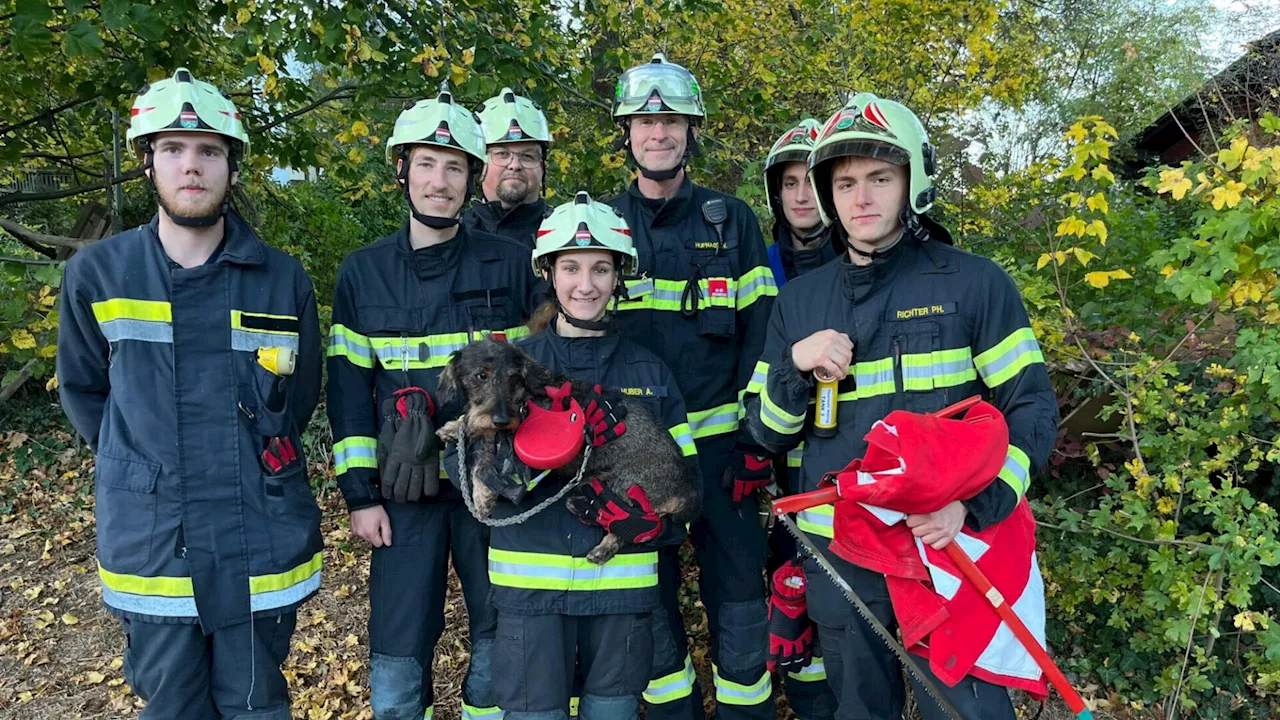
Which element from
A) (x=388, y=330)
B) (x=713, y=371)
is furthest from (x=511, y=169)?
(x=713, y=371)

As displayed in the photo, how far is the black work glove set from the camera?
3094 mm

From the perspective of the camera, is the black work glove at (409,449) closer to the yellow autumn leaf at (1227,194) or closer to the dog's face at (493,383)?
the dog's face at (493,383)

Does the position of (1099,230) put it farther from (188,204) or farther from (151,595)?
(151,595)

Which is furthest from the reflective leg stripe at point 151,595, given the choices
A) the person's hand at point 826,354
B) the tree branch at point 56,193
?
the tree branch at point 56,193

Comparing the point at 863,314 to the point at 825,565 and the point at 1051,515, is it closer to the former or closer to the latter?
the point at 825,565

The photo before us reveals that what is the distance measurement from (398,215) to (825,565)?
9649 mm

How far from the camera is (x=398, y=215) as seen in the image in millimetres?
10969

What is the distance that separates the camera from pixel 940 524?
7.70ft

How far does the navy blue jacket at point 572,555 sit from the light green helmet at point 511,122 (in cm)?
164

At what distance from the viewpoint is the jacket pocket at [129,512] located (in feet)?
8.71

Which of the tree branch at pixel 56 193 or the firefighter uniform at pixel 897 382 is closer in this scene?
the firefighter uniform at pixel 897 382

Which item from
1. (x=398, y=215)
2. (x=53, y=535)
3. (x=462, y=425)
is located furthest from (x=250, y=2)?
(x=398, y=215)

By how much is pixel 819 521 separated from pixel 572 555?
3.00 ft

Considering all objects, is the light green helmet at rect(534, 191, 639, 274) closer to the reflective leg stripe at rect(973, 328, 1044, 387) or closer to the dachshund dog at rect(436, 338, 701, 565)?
the dachshund dog at rect(436, 338, 701, 565)
